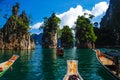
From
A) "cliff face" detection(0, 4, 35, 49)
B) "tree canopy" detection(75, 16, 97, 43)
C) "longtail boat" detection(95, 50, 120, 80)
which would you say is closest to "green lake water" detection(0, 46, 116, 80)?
"longtail boat" detection(95, 50, 120, 80)

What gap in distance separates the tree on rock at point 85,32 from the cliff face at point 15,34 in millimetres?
36324

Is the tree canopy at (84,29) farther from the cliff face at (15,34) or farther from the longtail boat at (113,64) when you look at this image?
the longtail boat at (113,64)

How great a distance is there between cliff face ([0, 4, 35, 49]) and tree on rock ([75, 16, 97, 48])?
3632 centimetres

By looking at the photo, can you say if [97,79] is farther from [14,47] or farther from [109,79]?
[14,47]

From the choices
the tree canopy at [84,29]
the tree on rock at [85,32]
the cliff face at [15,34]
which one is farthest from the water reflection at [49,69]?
the tree on rock at [85,32]

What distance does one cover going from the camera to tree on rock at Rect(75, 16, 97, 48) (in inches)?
7116

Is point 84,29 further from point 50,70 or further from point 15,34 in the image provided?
point 50,70

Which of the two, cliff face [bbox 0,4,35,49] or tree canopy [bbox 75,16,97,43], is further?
tree canopy [bbox 75,16,97,43]

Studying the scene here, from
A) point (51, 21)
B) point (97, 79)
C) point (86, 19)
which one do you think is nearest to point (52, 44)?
point (51, 21)

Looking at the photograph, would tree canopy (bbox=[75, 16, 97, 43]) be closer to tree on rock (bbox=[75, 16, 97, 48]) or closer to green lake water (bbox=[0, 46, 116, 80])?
tree on rock (bbox=[75, 16, 97, 48])

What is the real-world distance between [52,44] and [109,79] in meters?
163

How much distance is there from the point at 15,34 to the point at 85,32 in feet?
156

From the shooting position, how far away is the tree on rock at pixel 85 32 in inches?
7116

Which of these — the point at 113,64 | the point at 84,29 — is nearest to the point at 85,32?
the point at 84,29
